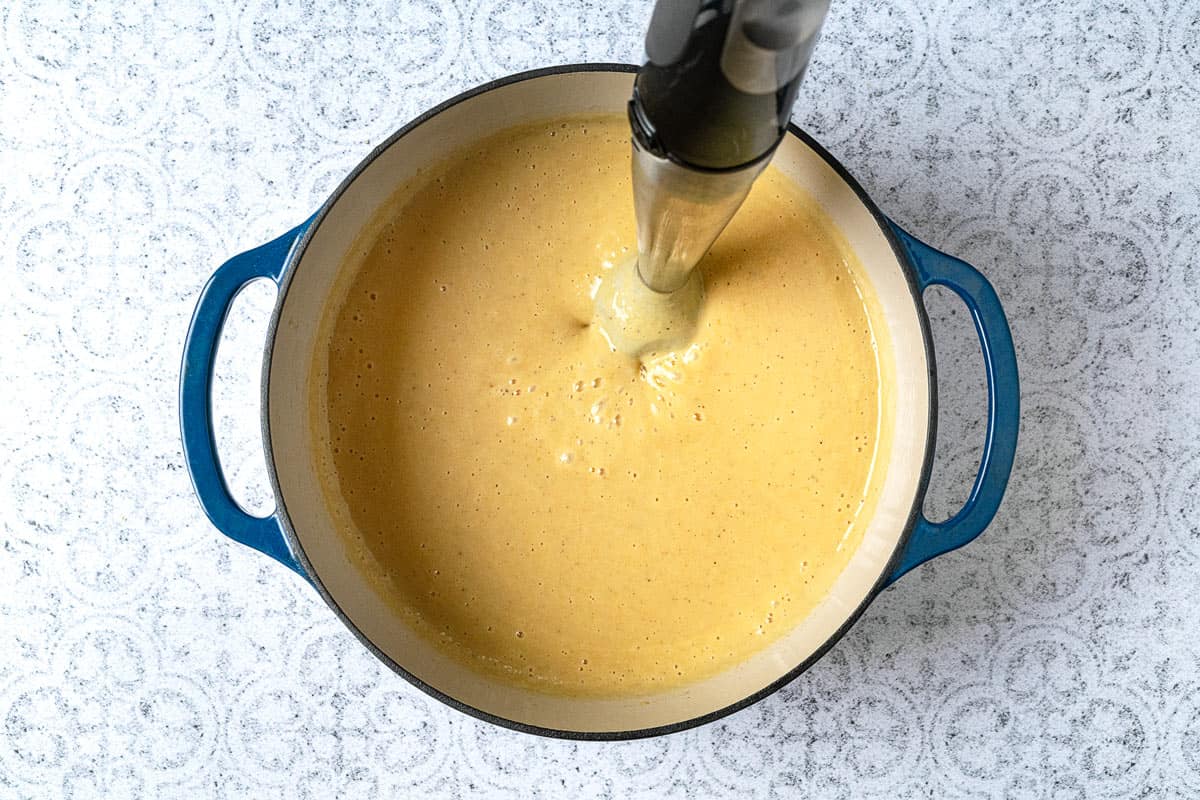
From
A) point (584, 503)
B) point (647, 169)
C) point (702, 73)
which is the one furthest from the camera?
point (584, 503)

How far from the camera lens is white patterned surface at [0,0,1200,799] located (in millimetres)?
981

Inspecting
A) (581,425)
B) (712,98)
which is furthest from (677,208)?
(581,425)

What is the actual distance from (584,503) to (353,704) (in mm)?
312

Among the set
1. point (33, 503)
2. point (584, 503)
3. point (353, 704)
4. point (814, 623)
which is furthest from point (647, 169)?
point (33, 503)

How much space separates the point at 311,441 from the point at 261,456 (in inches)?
3.5

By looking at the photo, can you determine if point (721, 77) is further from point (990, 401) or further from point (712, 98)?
point (990, 401)

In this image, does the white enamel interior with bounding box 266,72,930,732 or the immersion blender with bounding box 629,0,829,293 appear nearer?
the immersion blender with bounding box 629,0,829,293

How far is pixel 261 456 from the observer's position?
98 centimetres

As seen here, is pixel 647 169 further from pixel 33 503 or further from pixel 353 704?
pixel 33 503

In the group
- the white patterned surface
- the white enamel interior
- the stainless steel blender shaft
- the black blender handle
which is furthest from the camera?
Result: the white patterned surface

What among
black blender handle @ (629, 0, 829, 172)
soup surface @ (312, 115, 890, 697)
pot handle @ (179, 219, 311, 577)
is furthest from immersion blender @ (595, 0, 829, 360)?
pot handle @ (179, 219, 311, 577)

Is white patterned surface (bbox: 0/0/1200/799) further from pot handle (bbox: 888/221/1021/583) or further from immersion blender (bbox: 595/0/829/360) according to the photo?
immersion blender (bbox: 595/0/829/360)

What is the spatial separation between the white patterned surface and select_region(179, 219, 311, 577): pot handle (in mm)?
107

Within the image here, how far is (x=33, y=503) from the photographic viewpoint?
3.25ft
